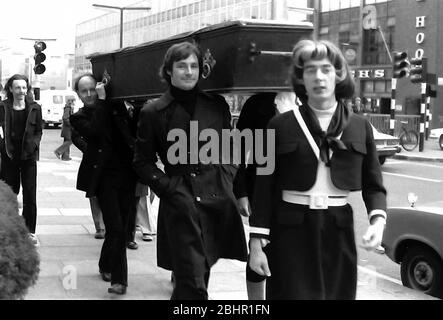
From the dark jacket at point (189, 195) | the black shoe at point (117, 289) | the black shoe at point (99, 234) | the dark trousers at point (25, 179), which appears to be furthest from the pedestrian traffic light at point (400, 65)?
the dark jacket at point (189, 195)

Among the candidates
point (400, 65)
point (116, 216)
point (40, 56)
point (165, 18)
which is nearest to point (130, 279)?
point (116, 216)

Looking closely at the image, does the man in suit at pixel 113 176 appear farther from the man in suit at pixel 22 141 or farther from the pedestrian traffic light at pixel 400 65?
the pedestrian traffic light at pixel 400 65

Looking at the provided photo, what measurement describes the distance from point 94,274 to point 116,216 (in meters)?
0.94

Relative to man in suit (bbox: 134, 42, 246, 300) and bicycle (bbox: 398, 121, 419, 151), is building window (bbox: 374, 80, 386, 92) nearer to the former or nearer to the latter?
bicycle (bbox: 398, 121, 419, 151)

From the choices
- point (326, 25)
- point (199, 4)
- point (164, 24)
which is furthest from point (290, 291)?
point (164, 24)

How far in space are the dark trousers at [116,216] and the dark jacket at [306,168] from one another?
2296 millimetres

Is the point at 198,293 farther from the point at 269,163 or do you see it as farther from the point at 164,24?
the point at 164,24

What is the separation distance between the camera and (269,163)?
10.9 ft

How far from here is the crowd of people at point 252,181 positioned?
123 inches

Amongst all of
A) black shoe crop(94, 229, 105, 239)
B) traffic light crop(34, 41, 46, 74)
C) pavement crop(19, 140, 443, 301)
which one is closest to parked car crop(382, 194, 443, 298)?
pavement crop(19, 140, 443, 301)

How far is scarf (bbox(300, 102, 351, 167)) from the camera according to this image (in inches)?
123

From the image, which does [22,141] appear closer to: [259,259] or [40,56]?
[259,259]

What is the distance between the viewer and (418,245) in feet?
19.7

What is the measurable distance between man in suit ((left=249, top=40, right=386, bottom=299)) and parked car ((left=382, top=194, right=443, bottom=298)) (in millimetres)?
2711
